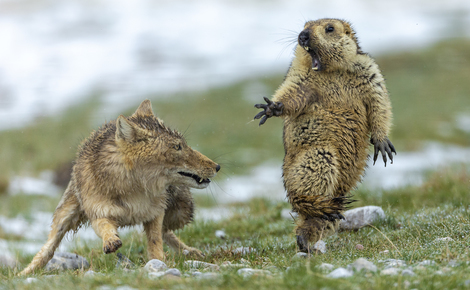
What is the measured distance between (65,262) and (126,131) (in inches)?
83.0

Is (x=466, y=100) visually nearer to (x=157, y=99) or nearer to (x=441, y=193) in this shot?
(x=157, y=99)

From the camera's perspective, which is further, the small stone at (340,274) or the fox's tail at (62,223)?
the fox's tail at (62,223)

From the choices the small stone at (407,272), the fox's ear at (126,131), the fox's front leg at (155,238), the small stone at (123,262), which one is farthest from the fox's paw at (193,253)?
the small stone at (407,272)

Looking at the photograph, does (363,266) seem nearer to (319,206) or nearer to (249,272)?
(249,272)

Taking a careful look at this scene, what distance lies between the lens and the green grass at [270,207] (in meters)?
3.73

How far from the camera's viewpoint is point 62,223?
6.15 meters

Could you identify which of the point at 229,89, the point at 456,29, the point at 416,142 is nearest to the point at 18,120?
the point at 229,89

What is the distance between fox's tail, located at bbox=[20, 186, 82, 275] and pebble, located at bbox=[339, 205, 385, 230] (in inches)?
143

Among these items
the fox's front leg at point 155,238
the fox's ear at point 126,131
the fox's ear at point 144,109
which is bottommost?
the fox's front leg at point 155,238

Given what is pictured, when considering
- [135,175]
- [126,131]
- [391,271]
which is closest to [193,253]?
[135,175]

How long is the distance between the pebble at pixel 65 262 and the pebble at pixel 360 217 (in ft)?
11.7

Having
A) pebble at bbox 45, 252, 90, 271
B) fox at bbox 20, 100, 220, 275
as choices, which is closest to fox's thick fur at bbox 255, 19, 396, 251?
fox at bbox 20, 100, 220, 275

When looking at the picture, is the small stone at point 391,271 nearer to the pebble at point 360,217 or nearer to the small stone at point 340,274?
the small stone at point 340,274

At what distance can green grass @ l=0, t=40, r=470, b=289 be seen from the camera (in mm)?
3732
